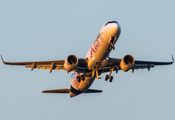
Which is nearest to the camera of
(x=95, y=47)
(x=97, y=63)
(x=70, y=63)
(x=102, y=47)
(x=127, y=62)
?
(x=102, y=47)

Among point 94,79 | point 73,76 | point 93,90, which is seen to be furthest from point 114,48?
point 93,90

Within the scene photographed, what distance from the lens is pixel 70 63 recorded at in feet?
112

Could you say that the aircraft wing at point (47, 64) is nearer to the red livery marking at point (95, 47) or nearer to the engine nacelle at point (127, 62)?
the red livery marking at point (95, 47)

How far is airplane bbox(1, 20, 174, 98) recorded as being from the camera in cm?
3200

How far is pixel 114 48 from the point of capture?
32562 mm

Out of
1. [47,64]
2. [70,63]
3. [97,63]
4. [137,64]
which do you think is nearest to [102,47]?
[97,63]

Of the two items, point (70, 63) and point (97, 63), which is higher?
→ point (97, 63)

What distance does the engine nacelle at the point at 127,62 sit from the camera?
3500cm

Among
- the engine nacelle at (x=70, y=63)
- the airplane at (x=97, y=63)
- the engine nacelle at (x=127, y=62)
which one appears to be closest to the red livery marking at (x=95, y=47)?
the airplane at (x=97, y=63)

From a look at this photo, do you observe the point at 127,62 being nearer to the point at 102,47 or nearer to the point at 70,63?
the point at 102,47

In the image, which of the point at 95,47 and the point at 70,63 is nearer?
the point at 95,47

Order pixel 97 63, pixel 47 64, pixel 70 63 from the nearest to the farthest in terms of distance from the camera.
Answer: pixel 70 63
pixel 97 63
pixel 47 64

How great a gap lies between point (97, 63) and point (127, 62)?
3880 mm

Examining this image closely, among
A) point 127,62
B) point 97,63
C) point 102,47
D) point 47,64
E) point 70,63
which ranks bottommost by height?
point 47,64
